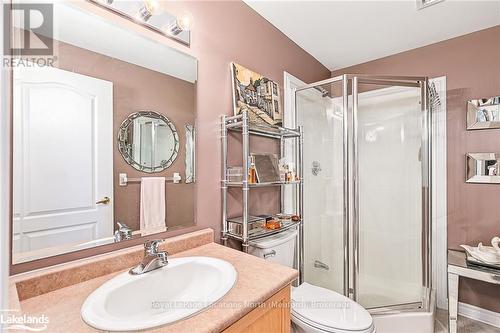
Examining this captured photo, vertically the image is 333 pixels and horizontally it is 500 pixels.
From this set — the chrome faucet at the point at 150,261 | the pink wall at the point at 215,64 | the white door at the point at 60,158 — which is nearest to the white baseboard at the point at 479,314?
the pink wall at the point at 215,64

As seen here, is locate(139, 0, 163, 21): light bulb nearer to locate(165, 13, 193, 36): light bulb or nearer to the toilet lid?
locate(165, 13, 193, 36): light bulb

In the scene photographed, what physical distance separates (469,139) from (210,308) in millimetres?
2502

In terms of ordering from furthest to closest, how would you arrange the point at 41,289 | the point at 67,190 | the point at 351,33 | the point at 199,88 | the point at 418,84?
the point at 351,33 < the point at 418,84 < the point at 199,88 < the point at 67,190 < the point at 41,289

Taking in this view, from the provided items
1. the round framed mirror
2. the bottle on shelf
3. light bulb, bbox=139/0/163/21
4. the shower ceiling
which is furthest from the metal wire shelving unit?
the shower ceiling

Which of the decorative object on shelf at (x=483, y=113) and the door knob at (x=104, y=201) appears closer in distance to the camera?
the door knob at (x=104, y=201)

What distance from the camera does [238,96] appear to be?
1.65 meters

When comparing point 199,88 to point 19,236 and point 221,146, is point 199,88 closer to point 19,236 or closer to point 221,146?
point 221,146

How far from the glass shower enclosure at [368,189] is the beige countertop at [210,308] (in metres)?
1.16

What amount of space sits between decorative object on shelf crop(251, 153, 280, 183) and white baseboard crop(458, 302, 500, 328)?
6.64 feet

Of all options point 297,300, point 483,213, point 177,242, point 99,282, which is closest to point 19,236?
point 99,282

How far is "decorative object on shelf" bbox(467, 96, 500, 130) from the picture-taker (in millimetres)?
2020

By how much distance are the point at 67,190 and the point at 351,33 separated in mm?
2325

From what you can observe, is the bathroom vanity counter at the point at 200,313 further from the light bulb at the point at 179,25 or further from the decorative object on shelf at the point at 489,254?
the decorative object on shelf at the point at 489,254

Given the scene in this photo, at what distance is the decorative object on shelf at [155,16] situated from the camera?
1144mm
